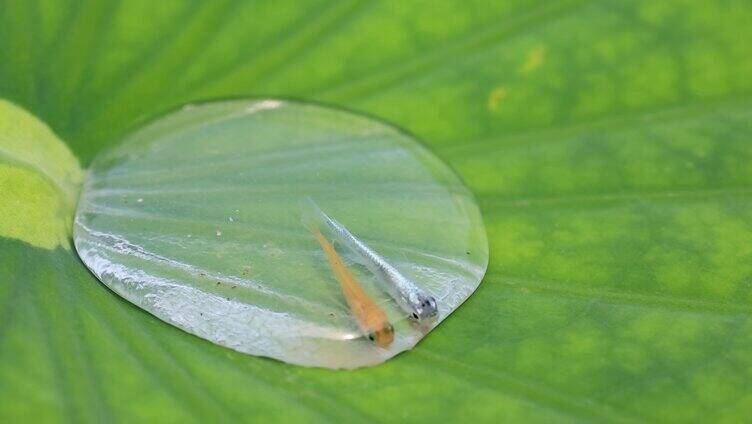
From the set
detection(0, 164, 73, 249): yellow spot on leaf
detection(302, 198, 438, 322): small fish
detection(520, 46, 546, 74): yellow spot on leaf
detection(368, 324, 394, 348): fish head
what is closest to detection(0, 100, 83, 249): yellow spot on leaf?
detection(0, 164, 73, 249): yellow spot on leaf

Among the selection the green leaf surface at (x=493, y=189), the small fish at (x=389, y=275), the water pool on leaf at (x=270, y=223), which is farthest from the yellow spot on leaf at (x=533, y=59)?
the small fish at (x=389, y=275)

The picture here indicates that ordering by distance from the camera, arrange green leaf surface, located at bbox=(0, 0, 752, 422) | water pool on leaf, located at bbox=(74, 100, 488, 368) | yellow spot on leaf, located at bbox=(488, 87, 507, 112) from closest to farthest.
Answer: green leaf surface, located at bbox=(0, 0, 752, 422), water pool on leaf, located at bbox=(74, 100, 488, 368), yellow spot on leaf, located at bbox=(488, 87, 507, 112)

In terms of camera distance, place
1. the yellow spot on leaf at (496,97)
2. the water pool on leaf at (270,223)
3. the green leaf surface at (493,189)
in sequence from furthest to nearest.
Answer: the yellow spot on leaf at (496,97)
the water pool on leaf at (270,223)
the green leaf surface at (493,189)

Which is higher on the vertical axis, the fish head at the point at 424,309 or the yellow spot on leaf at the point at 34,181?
the yellow spot on leaf at the point at 34,181

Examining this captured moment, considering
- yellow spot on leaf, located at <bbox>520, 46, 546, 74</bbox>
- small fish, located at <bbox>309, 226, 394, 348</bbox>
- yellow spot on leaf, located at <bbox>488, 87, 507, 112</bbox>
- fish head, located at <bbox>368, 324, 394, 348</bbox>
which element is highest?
yellow spot on leaf, located at <bbox>520, 46, 546, 74</bbox>

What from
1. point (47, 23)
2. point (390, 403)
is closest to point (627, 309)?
point (390, 403)

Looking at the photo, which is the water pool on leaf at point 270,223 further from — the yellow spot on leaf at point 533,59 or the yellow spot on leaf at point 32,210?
the yellow spot on leaf at point 533,59

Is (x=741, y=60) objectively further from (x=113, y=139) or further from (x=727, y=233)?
(x=113, y=139)

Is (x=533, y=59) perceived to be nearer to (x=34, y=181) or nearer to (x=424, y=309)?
(x=424, y=309)

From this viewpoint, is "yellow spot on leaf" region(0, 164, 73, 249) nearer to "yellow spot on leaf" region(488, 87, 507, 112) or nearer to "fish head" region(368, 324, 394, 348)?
"fish head" region(368, 324, 394, 348)
